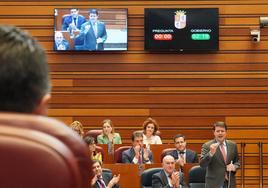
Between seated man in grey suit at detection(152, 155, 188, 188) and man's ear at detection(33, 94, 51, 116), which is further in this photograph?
seated man in grey suit at detection(152, 155, 188, 188)

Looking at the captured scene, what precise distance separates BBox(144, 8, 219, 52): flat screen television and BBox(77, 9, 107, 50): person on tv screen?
82cm

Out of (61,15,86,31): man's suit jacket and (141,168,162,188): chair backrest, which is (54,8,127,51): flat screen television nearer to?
(61,15,86,31): man's suit jacket

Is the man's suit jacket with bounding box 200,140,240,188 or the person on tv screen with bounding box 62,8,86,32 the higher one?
the person on tv screen with bounding box 62,8,86,32

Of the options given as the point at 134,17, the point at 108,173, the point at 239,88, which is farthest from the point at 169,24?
the point at 108,173

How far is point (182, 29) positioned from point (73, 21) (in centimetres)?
204

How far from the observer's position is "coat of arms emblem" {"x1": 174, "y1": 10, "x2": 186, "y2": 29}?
1053 centimetres

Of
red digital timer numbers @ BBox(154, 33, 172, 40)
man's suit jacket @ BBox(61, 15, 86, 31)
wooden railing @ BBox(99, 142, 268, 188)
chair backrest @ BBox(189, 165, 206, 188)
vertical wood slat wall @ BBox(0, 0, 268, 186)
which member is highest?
man's suit jacket @ BBox(61, 15, 86, 31)

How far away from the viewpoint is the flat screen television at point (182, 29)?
415 inches

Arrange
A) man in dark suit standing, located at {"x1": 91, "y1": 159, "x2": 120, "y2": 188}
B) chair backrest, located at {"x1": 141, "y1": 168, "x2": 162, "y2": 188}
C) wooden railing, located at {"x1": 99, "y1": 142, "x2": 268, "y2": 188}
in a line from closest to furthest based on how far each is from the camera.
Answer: man in dark suit standing, located at {"x1": 91, "y1": 159, "x2": 120, "y2": 188} → chair backrest, located at {"x1": 141, "y1": 168, "x2": 162, "y2": 188} → wooden railing, located at {"x1": 99, "y1": 142, "x2": 268, "y2": 188}

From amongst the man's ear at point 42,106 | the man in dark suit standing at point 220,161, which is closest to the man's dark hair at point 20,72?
the man's ear at point 42,106

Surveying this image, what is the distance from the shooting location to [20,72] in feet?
2.85

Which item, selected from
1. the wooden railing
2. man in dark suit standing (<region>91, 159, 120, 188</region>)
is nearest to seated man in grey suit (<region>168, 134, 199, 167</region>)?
man in dark suit standing (<region>91, 159, 120, 188</region>)

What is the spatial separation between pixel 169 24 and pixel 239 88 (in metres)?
1.77

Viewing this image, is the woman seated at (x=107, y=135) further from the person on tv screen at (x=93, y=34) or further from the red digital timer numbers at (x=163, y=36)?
the red digital timer numbers at (x=163, y=36)
